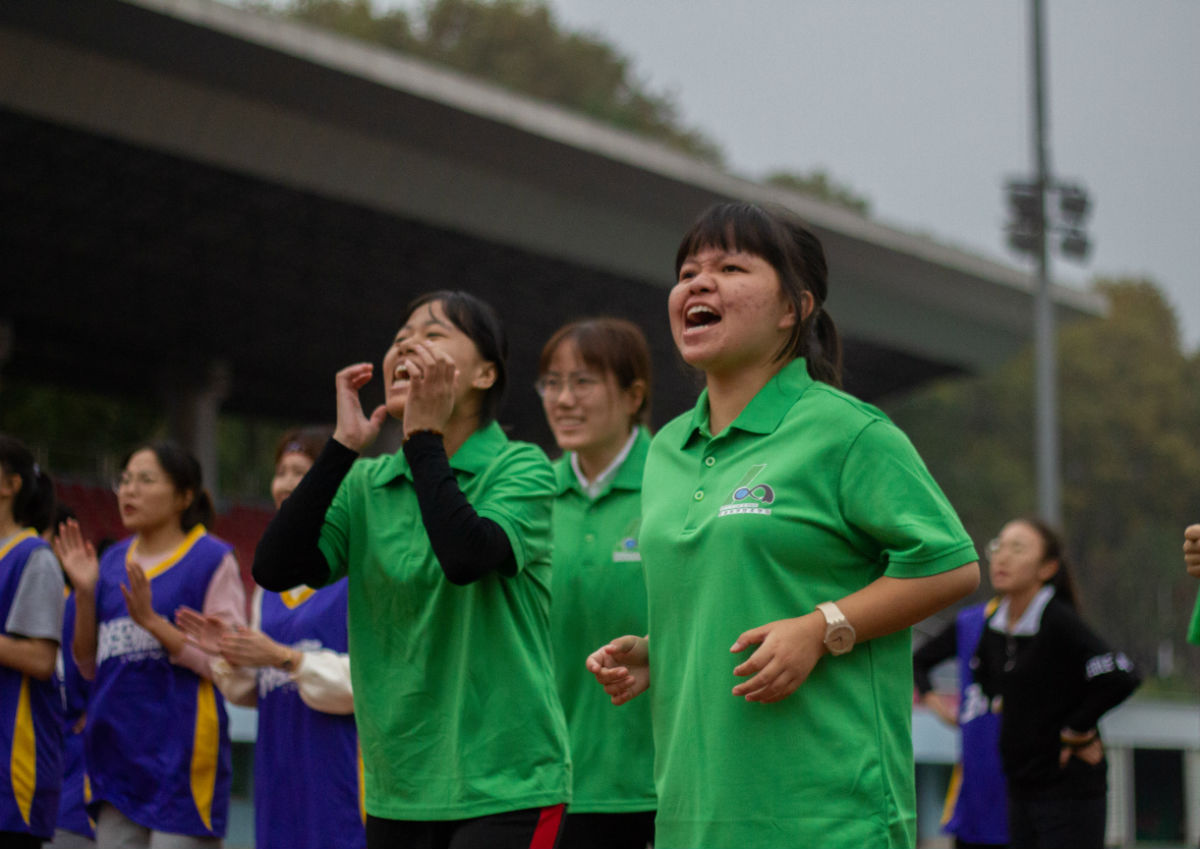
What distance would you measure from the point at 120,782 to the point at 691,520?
3.38m

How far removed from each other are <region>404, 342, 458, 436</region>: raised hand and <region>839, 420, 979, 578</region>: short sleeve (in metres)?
1.17

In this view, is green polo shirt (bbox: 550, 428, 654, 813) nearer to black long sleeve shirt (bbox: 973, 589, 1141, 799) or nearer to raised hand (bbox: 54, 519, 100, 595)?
raised hand (bbox: 54, 519, 100, 595)

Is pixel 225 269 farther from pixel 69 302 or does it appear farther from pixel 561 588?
pixel 561 588

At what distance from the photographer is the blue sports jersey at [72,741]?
19.8 ft

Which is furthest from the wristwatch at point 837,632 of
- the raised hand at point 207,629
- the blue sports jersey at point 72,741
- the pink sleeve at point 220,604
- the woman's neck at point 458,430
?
the blue sports jersey at point 72,741

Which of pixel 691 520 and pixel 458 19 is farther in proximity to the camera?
pixel 458 19

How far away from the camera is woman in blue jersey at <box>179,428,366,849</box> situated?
4.85m

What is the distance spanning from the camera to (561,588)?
514 cm

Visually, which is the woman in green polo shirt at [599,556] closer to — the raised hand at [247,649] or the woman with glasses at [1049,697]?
the raised hand at [247,649]

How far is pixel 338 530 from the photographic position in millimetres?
3828

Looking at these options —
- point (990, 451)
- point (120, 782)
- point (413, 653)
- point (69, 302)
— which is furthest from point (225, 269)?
point (990, 451)

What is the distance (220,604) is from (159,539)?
449mm

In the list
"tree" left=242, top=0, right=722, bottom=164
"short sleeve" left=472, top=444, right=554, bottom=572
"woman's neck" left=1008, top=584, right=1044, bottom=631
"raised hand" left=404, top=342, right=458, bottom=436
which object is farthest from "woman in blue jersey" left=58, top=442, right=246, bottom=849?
"tree" left=242, top=0, right=722, bottom=164

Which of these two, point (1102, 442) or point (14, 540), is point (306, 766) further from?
point (1102, 442)
